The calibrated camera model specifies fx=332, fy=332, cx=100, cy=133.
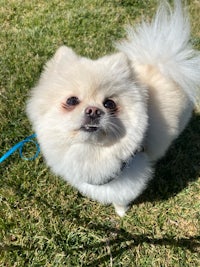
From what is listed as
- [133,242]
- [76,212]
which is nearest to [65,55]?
[76,212]

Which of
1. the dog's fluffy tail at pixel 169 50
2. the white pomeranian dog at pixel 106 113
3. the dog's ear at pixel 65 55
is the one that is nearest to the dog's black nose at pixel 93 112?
the white pomeranian dog at pixel 106 113

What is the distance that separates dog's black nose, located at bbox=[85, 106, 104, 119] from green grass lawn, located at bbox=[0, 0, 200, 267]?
1115mm

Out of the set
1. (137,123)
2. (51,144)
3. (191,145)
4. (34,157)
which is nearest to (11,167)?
(34,157)

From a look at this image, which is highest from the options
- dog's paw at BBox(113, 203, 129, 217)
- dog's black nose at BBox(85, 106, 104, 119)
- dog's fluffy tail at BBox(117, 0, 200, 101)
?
dog's black nose at BBox(85, 106, 104, 119)

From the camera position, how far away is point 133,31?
2309 millimetres

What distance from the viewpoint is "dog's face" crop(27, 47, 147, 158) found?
162 cm

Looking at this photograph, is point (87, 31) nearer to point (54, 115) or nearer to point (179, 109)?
point (179, 109)

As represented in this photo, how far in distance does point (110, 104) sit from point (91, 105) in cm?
12

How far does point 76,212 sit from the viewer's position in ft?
8.27

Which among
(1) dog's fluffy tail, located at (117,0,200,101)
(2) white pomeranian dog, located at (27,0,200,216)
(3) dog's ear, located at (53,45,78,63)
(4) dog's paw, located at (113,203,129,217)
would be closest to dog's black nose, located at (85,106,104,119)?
(2) white pomeranian dog, located at (27,0,200,216)

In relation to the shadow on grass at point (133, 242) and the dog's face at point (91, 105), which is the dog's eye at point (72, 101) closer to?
the dog's face at point (91, 105)

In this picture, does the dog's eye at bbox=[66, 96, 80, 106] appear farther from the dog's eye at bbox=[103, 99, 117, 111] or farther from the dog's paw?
the dog's paw

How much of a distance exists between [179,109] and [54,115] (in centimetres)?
87

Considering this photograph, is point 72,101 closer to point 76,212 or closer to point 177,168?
point 76,212
